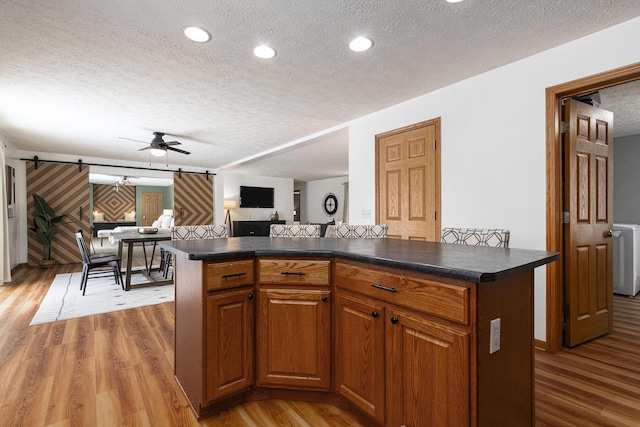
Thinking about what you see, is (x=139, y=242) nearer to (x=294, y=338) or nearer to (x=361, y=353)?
(x=294, y=338)

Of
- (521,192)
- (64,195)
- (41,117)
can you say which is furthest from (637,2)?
(64,195)

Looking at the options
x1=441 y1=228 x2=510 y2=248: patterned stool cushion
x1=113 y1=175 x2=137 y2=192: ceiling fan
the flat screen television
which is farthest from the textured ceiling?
x1=113 y1=175 x2=137 y2=192: ceiling fan

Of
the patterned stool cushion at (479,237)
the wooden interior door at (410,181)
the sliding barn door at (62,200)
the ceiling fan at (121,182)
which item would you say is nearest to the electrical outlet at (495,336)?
the patterned stool cushion at (479,237)

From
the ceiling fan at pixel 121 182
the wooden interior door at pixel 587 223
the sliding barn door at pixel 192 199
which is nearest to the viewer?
the wooden interior door at pixel 587 223

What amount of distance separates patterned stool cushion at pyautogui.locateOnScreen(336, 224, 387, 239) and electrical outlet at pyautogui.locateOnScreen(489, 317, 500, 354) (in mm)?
1678

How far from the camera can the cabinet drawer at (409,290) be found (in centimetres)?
110

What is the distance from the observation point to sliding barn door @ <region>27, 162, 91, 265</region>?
21.3ft

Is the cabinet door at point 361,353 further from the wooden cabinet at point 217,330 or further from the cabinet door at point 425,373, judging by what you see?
the wooden cabinet at point 217,330

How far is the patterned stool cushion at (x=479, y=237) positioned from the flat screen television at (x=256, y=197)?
8.40 metres

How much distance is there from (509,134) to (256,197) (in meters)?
8.58

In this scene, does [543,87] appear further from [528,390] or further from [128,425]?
[128,425]

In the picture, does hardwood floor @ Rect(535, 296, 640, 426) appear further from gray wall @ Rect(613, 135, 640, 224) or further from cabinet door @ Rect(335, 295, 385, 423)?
gray wall @ Rect(613, 135, 640, 224)

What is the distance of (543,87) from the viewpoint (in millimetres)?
2504

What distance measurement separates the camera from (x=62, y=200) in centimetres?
682
